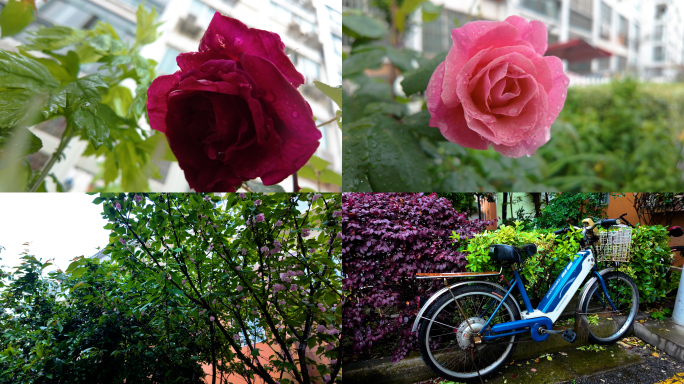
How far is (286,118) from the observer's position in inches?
11.9

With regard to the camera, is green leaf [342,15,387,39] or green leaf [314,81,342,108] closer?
green leaf [314,81,342,108]

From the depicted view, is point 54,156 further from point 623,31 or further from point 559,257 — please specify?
point 559,257

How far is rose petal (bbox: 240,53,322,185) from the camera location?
0.29 m

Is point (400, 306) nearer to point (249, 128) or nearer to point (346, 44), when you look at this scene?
point (346, 44)

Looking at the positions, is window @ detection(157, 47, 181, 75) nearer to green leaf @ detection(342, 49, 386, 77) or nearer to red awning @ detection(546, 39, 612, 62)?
green leaf @ detection(342, 49, 386, 77)

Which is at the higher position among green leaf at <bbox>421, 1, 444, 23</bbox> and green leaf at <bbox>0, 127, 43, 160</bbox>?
green leaf at <bbox>421, 1, 444, 23</bbox>

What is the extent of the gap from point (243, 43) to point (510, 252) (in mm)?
1182

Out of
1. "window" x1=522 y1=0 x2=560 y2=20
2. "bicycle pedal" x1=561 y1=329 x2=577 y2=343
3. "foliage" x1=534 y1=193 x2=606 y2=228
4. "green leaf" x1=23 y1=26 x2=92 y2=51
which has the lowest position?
"bicycle pedal" x1=561 y1=329 x2=577 y2=343

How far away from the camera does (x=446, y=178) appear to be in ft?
1.99

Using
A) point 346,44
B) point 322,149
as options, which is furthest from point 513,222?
point 322,149

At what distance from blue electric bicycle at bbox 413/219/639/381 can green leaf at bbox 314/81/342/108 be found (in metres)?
0.97

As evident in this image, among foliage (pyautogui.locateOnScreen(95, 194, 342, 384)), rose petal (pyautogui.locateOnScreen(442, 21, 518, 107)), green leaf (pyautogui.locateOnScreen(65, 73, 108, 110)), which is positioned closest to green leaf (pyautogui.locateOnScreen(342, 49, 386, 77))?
rose petal (pyautogui.locateOnScreen(442, 21, 518, 107))

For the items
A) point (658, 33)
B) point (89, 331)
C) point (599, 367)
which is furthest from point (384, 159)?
point (599, 367)

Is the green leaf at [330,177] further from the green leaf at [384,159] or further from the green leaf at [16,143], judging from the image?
the green leaf at [16,143]
